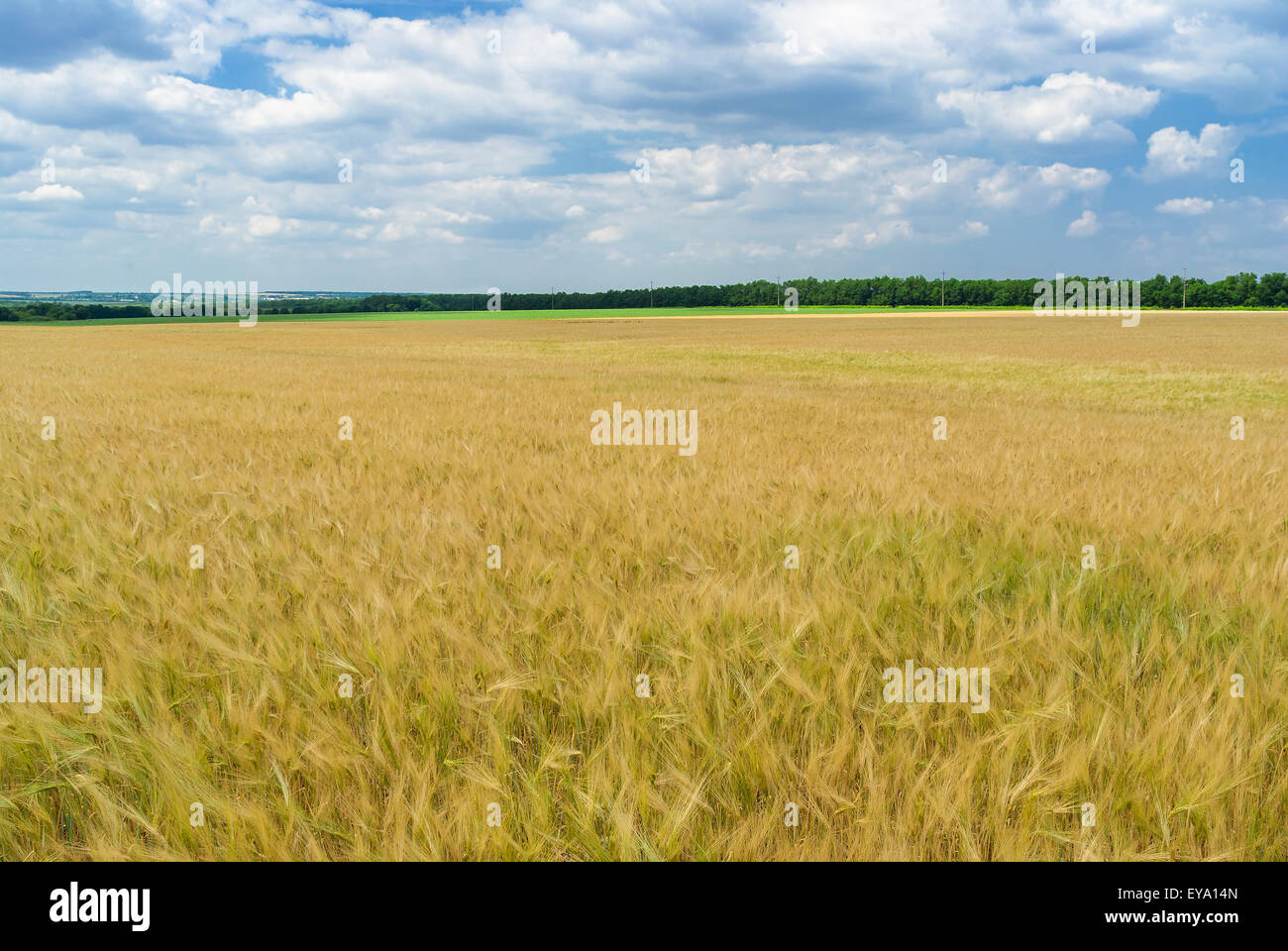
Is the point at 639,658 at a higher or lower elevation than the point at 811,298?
lower

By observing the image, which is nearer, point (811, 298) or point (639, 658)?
point (639, 658)

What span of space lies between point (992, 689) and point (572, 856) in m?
1.34

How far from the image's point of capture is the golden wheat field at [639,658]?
1646 mm

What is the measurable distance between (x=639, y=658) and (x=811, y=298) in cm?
16336

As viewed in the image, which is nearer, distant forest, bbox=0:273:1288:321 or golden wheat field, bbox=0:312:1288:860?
golden wheat field, bbox=0:312:1288:860

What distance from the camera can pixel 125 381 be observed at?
13.5 meters

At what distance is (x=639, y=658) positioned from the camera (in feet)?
7.94

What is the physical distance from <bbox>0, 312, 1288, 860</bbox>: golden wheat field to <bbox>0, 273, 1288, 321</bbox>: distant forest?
133538 mm

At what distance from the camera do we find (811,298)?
15700cm

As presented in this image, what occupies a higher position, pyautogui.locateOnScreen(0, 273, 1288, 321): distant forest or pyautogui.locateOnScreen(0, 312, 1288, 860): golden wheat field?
pyautogui.locateOnScreen(0, 273, 1288, 321): distant forest

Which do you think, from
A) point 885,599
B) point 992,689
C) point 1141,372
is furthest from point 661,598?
point 1141,372

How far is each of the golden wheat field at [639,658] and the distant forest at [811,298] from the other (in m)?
134

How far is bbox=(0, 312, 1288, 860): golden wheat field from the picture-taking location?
1.65m

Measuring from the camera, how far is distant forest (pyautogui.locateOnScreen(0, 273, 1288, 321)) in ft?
417
